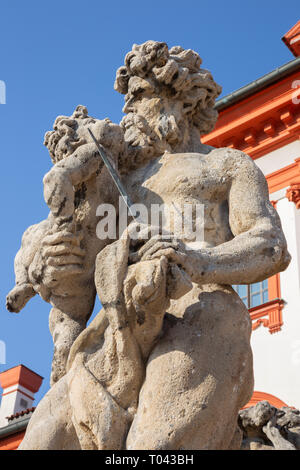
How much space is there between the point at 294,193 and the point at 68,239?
13427mm

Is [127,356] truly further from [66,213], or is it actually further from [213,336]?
[66,213]

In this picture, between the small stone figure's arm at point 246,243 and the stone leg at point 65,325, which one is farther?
the stone leg at point 65,325

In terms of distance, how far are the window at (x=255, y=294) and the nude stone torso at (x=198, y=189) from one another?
39.8ft

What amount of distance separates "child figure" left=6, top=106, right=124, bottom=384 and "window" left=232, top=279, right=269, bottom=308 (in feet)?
40.2

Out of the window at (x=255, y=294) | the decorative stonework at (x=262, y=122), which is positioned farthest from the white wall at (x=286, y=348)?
the decorative stonework at (x=262, y=122)

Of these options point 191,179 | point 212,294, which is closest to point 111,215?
point 191,179

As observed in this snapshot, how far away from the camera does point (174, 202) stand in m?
4.00

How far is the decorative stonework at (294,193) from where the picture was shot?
55.3 ft

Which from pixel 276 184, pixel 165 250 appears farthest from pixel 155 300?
pixel 276 184

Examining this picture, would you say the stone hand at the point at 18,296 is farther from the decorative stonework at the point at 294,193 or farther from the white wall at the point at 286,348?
the decorative stonework at the point at 294,193

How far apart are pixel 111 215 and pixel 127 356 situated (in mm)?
843

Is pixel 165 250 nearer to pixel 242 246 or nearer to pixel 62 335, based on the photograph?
pixel 242 246

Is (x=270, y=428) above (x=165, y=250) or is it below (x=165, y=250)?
above

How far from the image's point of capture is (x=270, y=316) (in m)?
15.8
